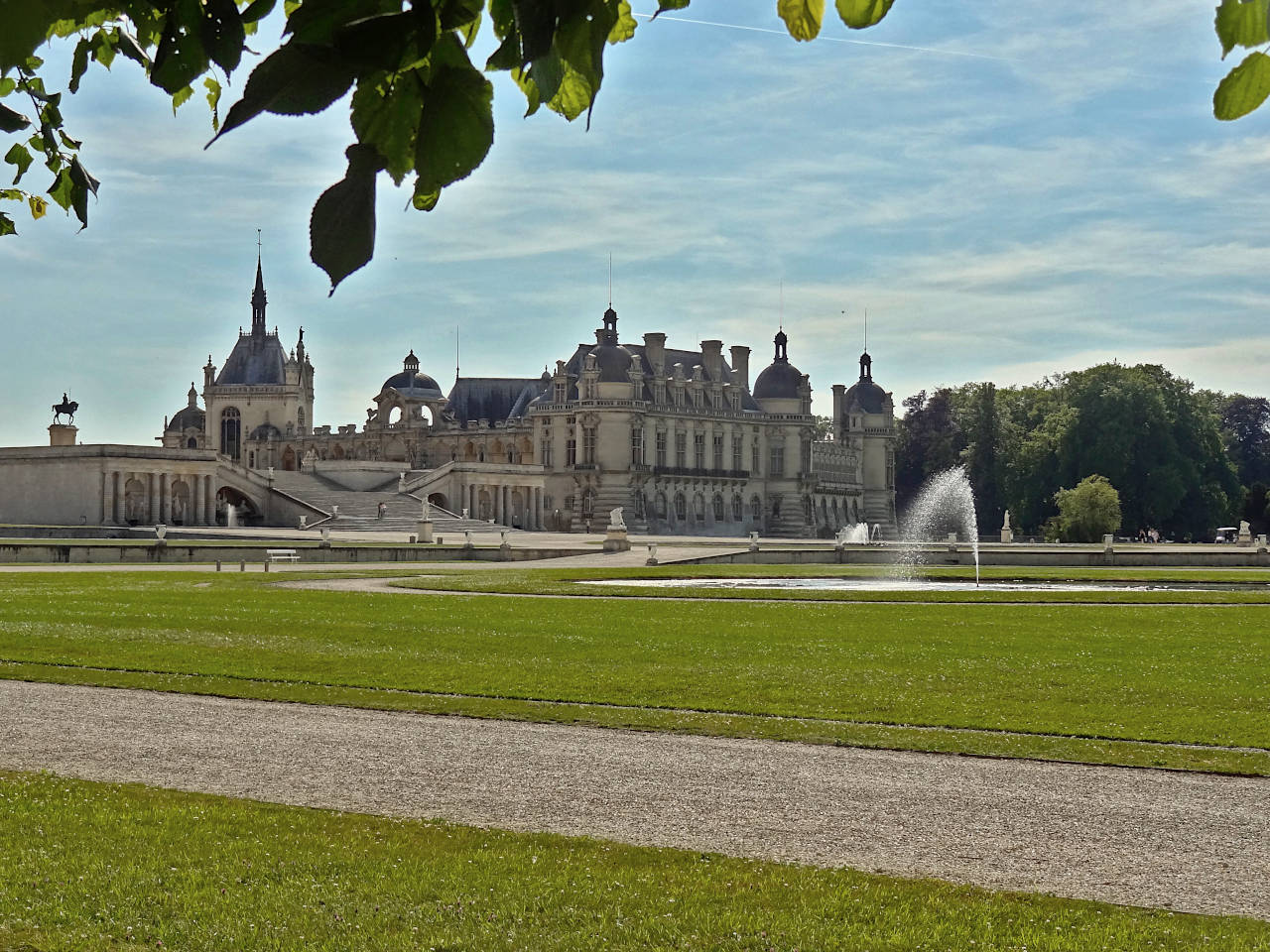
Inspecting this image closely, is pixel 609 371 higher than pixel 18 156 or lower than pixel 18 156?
higher

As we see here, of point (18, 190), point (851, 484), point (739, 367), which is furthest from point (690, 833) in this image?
point (851, 484)

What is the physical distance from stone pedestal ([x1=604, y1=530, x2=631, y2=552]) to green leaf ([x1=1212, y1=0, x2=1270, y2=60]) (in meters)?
57.0

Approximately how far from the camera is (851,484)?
376ft

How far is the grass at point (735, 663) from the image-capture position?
14180 mm

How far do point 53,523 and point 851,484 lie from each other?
58.9 metres

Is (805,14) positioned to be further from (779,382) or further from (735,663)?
(779,382)

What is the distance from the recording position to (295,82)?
7.47ft

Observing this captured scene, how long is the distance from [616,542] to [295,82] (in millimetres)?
58562

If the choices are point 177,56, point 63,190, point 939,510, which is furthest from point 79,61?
point 939,510

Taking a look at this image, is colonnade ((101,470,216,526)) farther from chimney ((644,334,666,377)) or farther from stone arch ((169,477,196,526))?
chimney ((644,334,666,377))

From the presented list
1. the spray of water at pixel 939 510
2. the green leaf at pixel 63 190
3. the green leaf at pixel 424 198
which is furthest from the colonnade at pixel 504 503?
the green leaf at pixel 424 198

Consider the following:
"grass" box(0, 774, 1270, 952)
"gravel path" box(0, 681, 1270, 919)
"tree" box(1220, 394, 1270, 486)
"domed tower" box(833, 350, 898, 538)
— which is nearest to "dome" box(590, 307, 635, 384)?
"domed tower" box(833, 350, 898, 538)

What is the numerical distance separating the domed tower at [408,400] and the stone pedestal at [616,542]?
47607 millimetres

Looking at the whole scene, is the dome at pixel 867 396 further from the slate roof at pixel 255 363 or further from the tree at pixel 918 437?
the slate roof at pixel 255 363
